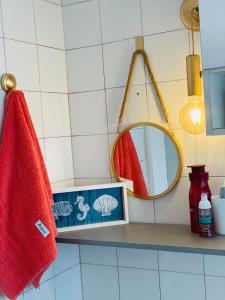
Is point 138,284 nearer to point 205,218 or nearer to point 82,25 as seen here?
point 205,218

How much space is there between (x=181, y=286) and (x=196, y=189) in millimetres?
405

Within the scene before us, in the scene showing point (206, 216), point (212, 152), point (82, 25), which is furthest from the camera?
point (82, 25)

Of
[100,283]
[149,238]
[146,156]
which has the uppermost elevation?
[146,156]

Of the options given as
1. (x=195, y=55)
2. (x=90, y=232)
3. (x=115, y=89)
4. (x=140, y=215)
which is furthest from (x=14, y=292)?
(x=195, y=55)

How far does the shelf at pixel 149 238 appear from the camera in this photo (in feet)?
4.29

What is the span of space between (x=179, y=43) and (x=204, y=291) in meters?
0.88

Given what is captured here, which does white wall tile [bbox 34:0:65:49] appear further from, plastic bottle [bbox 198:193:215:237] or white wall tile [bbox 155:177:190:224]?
plastic bottle [bbox 198:193:215:237]

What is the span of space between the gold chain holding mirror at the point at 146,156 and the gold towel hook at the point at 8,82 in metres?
0.41

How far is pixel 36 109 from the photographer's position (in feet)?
5.32

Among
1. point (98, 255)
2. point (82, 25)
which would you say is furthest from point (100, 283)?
point (82, 25)

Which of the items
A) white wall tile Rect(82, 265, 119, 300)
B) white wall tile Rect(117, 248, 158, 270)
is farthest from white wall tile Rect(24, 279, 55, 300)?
white wall tile Rect(117, 248, 158, 270)

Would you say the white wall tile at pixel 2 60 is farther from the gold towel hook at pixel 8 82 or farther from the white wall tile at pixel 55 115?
the white wall tile at pixel 55 115

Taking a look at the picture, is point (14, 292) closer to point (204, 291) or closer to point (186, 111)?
point (204, 291)

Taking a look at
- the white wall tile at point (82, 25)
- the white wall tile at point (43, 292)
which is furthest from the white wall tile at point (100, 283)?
the white wall tile at point (82, 25)
